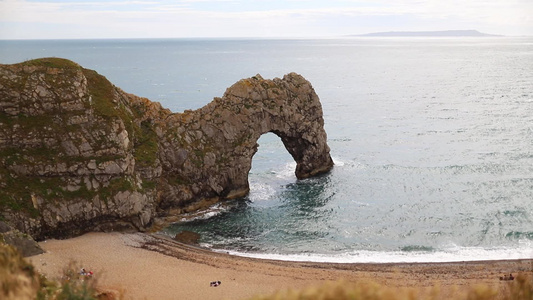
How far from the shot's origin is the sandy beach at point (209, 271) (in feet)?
112

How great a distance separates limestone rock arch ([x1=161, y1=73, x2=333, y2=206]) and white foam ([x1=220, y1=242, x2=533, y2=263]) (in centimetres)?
1154

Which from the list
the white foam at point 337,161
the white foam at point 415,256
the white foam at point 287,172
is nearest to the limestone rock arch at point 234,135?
the white foam at point 287,172

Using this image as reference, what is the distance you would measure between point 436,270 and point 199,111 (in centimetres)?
2890

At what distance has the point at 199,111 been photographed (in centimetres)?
5344

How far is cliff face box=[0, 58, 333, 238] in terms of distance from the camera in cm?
4144

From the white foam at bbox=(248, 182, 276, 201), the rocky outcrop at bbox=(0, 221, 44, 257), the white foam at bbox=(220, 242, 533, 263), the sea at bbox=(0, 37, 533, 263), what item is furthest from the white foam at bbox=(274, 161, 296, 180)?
the rocky outcrop at bbox=(0, 221, 44, 257)

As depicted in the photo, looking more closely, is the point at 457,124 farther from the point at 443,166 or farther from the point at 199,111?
the point at 199,111

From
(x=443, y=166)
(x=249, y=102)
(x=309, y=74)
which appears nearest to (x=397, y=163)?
(x=443, y=166)

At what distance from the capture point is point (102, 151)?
144 feet

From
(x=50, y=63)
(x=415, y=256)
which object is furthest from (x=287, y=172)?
(x=50, y=63)

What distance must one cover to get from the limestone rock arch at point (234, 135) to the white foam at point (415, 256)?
11.5 meters

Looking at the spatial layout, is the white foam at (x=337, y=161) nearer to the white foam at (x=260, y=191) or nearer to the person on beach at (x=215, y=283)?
the white foam at (x=260, y=191)

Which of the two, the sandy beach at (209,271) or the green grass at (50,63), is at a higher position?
the green grass at (50,63)

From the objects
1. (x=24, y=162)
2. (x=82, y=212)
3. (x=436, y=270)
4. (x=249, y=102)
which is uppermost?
(x=249, y=102)
